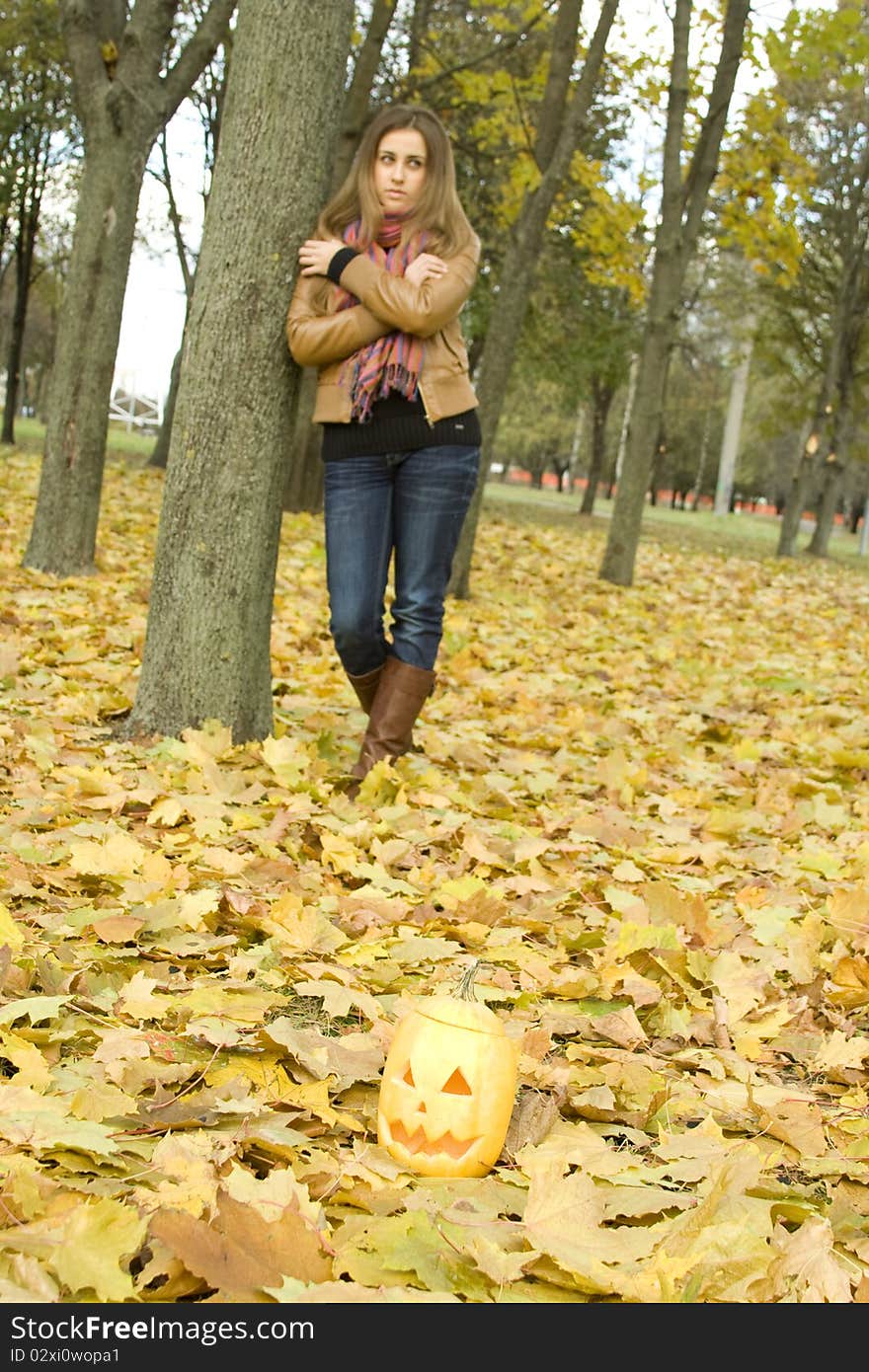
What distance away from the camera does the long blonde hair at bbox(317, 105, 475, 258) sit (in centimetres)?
399

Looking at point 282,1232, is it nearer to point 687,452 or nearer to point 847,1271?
point 847,1271

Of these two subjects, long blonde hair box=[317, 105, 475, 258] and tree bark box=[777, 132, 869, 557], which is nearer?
long blonde hair box=[317, 105, 475, 258]

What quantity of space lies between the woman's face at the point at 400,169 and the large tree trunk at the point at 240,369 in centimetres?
27

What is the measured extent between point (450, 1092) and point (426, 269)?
106 inches

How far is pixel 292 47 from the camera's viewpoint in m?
4.05

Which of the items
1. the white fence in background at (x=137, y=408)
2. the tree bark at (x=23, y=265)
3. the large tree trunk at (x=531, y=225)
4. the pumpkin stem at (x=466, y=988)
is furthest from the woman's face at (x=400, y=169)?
the white fence in background at (x=137, y=408)

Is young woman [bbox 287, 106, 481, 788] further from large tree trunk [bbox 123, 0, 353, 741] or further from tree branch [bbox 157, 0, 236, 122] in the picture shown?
tree branch [bbox 157, 0, 236, 122]

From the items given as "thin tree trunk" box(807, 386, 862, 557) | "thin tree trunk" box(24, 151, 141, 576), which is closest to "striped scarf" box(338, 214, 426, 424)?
"thin tree trunk" box(24, 151, 141, 576)

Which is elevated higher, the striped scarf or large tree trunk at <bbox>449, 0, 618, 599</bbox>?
large tree trunk at <bbox>449, 0, 618, 599</bbox>

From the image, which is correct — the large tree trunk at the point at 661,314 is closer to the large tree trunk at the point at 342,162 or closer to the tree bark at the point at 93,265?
the large tree trunk at the point at 342,162

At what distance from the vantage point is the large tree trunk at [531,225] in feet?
30.2

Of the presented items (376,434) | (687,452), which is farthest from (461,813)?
(687,452)

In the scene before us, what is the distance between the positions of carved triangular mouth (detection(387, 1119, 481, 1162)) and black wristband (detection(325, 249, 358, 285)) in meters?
2.75

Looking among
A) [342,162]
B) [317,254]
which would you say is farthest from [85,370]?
[342,162]
